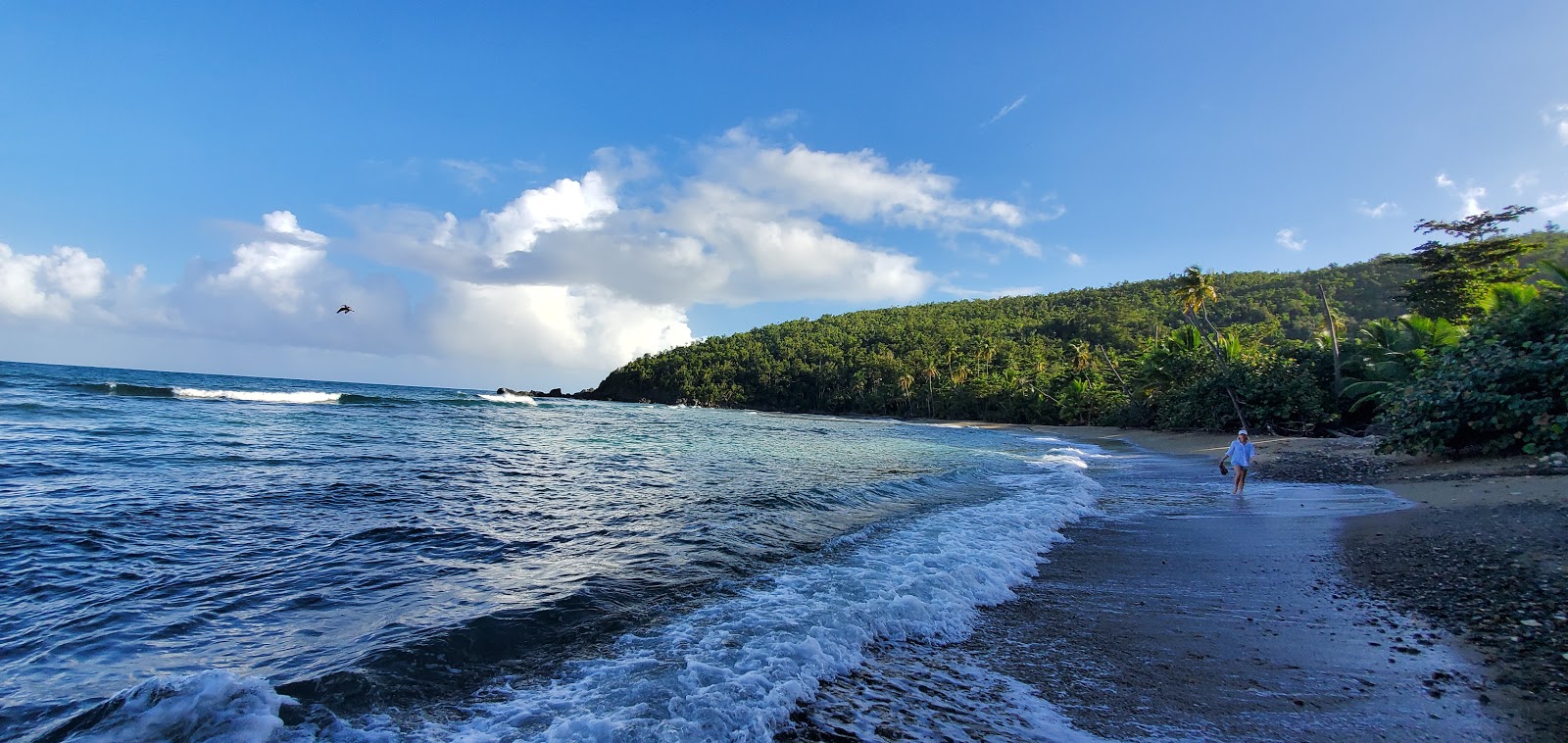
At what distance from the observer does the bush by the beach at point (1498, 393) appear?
11.8m

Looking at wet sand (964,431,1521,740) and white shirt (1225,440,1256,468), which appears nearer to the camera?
wet sand (964,431,1521,740)

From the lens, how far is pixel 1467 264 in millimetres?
33875

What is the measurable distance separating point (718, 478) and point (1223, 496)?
34.9 ft

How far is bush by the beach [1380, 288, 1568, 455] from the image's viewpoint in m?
11.8

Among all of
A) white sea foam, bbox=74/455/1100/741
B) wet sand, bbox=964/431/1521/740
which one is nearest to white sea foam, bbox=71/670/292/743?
white sea foam, bbox=74/455/1100/741

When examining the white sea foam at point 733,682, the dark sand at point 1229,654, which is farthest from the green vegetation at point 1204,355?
the white sea foam at point 733,682

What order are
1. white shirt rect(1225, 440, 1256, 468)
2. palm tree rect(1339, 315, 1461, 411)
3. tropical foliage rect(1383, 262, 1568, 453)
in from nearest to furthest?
1. tropical foliage rect(1383, 262, 1568, 453)
2. white shirt rect(1225, 440, 1256, 468)
3. palm tree rect(1339, 315, 1461, 411)

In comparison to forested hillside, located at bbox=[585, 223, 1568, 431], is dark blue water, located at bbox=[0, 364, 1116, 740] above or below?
below

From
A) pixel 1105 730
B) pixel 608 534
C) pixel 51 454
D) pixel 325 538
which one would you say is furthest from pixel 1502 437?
pixel 51 454

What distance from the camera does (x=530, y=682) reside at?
414cm

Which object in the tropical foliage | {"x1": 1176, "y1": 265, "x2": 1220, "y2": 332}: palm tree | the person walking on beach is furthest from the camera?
{"x1": 1176, "y1": 265, "x2": 1220, "y2": 332}: palm tree

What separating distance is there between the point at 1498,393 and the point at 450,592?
61.0 ft

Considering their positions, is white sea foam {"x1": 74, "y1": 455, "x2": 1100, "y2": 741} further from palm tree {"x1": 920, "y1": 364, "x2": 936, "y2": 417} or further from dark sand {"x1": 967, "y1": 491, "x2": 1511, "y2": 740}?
palm tree {"x1": 920, "y1": 364, "x2": 936, "y2": 417}

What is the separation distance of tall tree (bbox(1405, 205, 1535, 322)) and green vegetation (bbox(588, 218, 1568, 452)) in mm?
86
